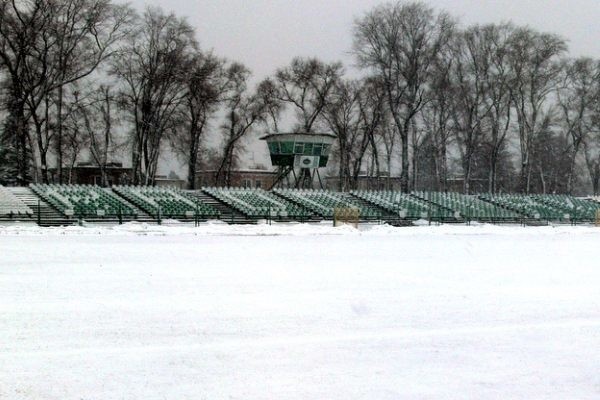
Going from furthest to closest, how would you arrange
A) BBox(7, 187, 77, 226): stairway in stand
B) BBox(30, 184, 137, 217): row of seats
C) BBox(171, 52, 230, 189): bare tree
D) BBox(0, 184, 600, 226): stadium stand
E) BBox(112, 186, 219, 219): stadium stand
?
BBox(171, 52, 230, 189): bare tree
BBox(112, 186, 219, 219): stadium stand
BBox(0, 184, 600, 226): stadium stand
BBox(30, 184, 137, 217): row of seats
BBox(7, 187, 77, 226): stairway in stand

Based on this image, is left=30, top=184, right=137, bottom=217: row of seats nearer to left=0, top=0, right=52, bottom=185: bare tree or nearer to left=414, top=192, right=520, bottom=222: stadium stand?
left=0, top=0, right=52, bottom=185: bare tree

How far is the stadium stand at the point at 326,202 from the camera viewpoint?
134 feet

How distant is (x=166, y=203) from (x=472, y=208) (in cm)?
2044

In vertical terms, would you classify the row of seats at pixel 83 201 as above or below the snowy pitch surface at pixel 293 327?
above

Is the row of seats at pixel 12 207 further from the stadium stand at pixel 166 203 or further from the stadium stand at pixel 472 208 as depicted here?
the stadium stand at pixel 472 208

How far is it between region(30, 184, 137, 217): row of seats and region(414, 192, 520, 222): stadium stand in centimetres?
2069

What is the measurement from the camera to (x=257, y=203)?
40406 mm

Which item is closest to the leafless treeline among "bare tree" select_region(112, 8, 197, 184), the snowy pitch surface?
"bare tree" select_region(112, 8, 197, 184)

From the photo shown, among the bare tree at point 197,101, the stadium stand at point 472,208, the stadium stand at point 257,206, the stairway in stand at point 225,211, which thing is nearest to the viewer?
the stadium stand at point 257,206

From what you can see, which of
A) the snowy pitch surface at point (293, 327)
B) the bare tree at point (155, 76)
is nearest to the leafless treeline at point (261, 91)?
the bare tree at point (155, 76)

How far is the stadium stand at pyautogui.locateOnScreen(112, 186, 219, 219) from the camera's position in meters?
36.1

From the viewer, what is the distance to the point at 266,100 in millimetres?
60375

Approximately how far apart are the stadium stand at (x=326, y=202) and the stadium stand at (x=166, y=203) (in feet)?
20.3

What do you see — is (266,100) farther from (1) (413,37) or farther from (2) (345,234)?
(2) (345,234)
